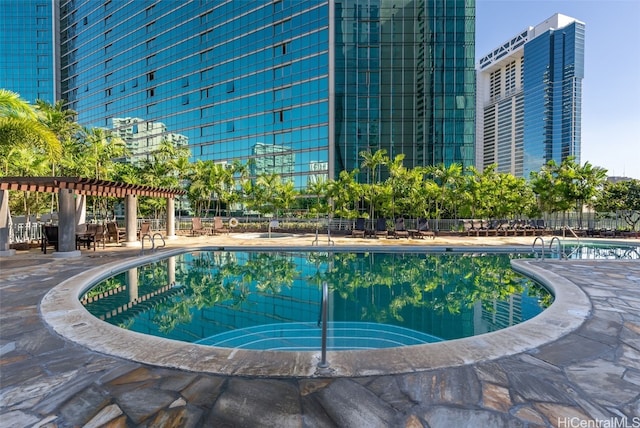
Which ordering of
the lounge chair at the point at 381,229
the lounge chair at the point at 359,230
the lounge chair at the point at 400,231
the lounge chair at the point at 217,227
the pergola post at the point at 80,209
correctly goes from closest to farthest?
the pergola post at the point at 80,209, the lounge chair at the point at 400,231, the lounge chair at the point at 381,229, the lounge chair at the point at 359,230, the lounge chair at the point at 217,227

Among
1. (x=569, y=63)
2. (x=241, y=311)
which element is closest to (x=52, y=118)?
(x=241, y=311)

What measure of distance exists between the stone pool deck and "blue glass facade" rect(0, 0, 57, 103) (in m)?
74.5

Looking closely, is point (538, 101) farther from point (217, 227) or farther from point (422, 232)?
point (217, 227)

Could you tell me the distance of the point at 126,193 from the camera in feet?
46.6

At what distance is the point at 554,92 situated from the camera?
95.6m

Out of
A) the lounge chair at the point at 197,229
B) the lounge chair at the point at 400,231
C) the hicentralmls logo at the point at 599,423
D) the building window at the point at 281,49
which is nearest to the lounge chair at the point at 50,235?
the lounge chair at the point at 197,229

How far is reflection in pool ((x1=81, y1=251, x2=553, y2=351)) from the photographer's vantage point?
5.42 metres

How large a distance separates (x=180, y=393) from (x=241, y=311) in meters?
3.83

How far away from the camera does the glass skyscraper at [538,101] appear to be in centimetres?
9394

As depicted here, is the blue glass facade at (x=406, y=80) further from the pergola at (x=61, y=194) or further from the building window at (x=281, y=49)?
the pergola at (x=61, y=194)

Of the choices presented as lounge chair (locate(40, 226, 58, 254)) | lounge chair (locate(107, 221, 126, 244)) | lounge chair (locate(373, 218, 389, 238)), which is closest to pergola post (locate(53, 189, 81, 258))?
lounge chair (locate(40, 226, 58, 254))

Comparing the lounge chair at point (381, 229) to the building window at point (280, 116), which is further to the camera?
the building window at point (280, 116)

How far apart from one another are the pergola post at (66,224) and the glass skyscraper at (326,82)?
73.0 feet

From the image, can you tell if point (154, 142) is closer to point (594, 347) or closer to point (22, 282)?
point (22, 282)
